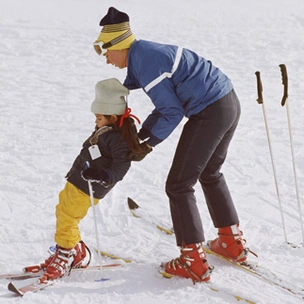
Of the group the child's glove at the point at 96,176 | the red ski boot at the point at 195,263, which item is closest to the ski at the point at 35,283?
the red ski boot at the point at 195,263

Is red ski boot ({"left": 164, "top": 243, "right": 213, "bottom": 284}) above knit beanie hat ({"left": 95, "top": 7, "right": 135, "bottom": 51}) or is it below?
below

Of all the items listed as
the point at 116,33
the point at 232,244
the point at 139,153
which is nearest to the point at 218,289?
the point at 232,244

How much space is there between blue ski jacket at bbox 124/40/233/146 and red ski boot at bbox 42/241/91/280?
1.07 meters

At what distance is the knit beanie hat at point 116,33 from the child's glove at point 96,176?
883mm

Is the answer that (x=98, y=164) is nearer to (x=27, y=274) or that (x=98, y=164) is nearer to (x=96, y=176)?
(x=96, y=176)

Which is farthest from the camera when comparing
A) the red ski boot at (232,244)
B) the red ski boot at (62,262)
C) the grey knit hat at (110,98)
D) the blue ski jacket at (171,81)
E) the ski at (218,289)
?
the red ski boot at (232,244)

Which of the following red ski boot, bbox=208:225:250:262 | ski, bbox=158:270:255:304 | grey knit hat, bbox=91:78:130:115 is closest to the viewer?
ski, bbox=158:270:255:304

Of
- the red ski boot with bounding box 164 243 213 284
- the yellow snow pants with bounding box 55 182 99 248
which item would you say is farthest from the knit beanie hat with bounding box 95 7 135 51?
the red ski boot with bounding box 164 243 213 284

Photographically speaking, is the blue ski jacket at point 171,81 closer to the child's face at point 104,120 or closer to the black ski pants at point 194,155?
the black ski pants at point 194,155

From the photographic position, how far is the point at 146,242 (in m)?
5.20

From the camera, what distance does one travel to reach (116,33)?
164 inches

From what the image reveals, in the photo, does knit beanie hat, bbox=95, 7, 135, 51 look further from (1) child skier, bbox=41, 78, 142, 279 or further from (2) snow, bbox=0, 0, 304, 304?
(2) snow, bbox=0, 0, 304, 304

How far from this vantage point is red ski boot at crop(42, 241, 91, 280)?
440cm

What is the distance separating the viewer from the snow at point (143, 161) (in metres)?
4.46
